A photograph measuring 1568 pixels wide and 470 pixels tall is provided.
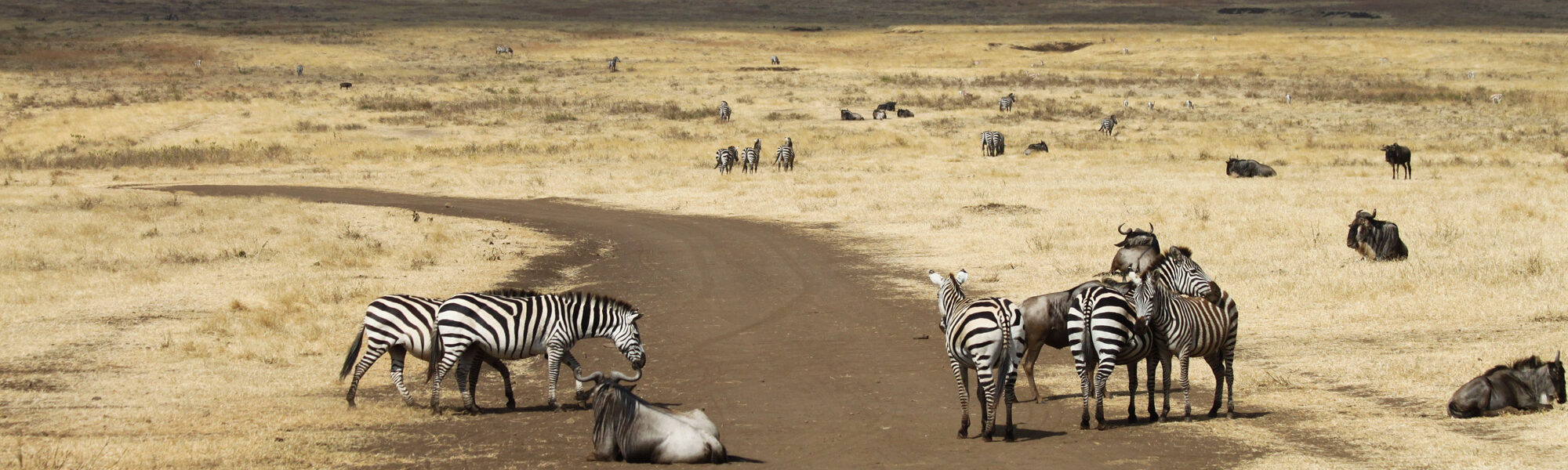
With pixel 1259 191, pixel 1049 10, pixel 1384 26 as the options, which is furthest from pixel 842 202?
pixel 1049 10

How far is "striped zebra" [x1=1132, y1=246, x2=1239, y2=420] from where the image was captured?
33.6 feet

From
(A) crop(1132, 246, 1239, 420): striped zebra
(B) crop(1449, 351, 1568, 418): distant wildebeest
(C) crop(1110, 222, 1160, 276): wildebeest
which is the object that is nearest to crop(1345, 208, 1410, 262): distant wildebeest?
(C) crop(1110, 222, 1160, 276): wildebeest

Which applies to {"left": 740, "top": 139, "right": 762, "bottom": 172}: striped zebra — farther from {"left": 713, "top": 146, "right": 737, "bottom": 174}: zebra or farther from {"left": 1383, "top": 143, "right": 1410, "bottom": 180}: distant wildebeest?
{"left": 1383, "top": 143, "right": 1410, "bottom": 180}: distant wildebeest

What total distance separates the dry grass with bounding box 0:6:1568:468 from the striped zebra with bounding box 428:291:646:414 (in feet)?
2.95

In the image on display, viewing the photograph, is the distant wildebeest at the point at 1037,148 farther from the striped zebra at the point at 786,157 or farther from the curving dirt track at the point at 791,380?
the curving dirt track at the point at 791,380

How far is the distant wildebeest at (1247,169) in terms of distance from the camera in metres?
33.2

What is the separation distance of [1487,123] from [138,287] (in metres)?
45.2

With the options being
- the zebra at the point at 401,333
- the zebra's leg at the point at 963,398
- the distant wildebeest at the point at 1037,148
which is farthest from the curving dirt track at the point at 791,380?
Answer: the distant wildebeest at the point at 1037,148

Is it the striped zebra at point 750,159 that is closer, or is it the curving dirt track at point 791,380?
the curving dirt track at point 791,380

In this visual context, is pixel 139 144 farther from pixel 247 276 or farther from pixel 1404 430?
pixel 1404 430

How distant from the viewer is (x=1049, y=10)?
430ft

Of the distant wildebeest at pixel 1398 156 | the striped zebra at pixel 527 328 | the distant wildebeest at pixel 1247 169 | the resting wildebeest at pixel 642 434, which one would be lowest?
the resting wildebeest at pixel 642 434

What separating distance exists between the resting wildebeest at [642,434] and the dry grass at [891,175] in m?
2.49

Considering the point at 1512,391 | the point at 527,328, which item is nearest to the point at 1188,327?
the point at 1512,391
